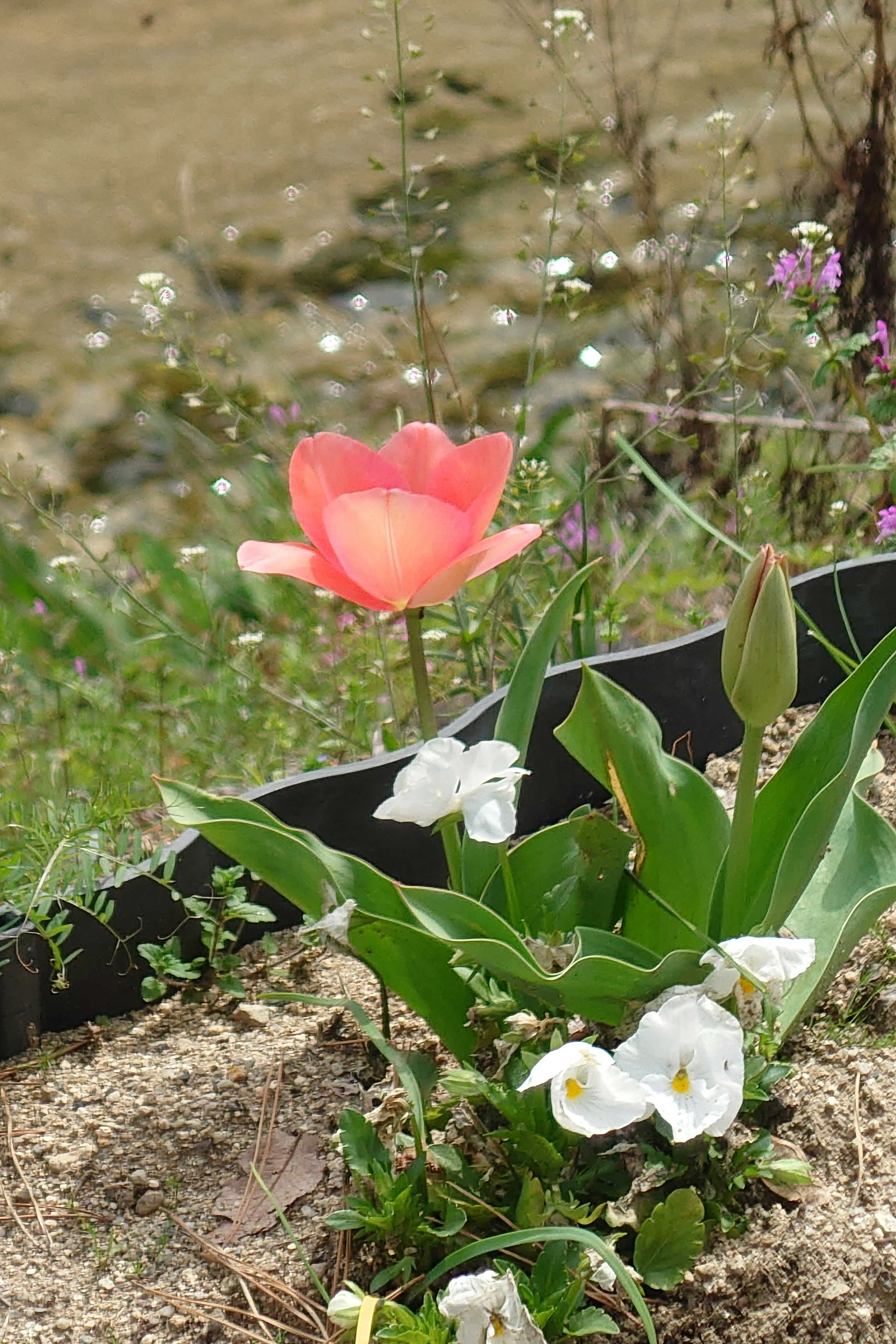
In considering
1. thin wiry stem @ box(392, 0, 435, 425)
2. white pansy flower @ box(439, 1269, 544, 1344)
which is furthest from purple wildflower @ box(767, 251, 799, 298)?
white pansy flower @ box(439, 1269, 544, 1344)

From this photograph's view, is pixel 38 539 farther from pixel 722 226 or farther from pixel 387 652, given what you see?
pixel 722 226

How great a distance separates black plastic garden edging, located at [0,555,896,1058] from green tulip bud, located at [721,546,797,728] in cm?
62

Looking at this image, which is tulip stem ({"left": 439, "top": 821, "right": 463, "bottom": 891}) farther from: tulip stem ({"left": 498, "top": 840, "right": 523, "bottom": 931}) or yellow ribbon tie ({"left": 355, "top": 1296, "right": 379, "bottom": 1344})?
yellow ribbon tie ({"left": 355, "top": 1296, "right": 379, "bottom": 1344})

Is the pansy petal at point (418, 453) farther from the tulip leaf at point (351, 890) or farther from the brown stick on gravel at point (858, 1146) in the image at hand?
the brown stick on gravel at point (858, 1146)

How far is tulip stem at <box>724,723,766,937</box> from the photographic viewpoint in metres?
1.12

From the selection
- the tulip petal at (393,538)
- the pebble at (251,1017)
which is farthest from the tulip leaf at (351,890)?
the pebble at (251,1017)

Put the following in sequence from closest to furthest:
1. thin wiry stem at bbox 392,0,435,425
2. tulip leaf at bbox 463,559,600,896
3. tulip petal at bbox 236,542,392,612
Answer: tulip petal at bbox 236,542,392,612, tulip leaf at bbox 463,559,600,896, thin wiry stem at bbox 392,0,435,425

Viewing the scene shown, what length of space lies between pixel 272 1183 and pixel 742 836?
59cm

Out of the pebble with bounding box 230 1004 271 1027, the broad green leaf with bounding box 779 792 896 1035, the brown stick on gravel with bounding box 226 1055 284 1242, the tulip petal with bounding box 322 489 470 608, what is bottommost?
the pebble with bounding box 230 1004 271 1027

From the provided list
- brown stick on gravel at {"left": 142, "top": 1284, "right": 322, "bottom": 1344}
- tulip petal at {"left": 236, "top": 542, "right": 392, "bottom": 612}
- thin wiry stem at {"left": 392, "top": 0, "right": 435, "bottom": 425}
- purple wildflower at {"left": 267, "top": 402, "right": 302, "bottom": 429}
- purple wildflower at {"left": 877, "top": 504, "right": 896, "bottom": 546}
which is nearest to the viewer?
tulip petal at {"left": 236, "top": 542, "right": 392, "bottom": 612}

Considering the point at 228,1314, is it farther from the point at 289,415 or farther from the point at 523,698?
the point at 289,415

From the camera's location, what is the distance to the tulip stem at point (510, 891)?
119cm

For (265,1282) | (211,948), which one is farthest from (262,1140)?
(211,948)

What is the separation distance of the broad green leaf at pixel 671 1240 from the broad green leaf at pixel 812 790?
24 cm
